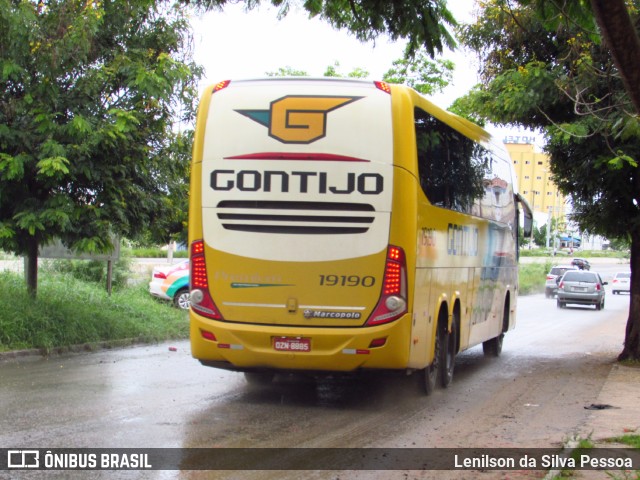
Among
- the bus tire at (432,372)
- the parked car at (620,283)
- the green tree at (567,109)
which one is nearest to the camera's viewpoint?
the bus tire at (432,372)

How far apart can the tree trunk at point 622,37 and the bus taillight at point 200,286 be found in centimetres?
515

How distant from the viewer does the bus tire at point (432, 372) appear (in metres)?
10.7

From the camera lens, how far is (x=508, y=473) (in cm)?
687

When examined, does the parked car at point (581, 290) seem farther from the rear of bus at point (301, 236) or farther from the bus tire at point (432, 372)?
the rear of bus at point (301, 236)

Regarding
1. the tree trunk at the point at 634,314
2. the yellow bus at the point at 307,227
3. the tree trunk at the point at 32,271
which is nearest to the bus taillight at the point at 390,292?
the yellow bus at the point at 307,227

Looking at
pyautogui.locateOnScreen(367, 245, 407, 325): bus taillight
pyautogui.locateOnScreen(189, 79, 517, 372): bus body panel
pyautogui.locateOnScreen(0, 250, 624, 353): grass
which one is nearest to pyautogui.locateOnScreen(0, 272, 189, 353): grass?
pyautogui.locateOnScreen(0, 250, 624, 353): grass

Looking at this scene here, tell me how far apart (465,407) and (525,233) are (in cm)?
893

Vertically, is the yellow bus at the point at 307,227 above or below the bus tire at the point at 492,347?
above

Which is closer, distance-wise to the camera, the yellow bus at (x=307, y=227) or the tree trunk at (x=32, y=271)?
the yellow bus at (x=307, y=227)

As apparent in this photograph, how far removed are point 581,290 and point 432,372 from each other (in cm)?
2795

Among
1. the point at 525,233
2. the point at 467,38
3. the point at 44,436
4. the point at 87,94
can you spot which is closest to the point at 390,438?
the point at 44,436

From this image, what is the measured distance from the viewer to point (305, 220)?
9.09 m

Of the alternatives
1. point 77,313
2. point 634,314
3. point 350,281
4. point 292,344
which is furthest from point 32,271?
point 634,314

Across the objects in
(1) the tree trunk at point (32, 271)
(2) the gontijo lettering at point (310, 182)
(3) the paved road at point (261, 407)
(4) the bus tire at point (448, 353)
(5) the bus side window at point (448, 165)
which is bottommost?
(3) the paved road at point (261, 407)
